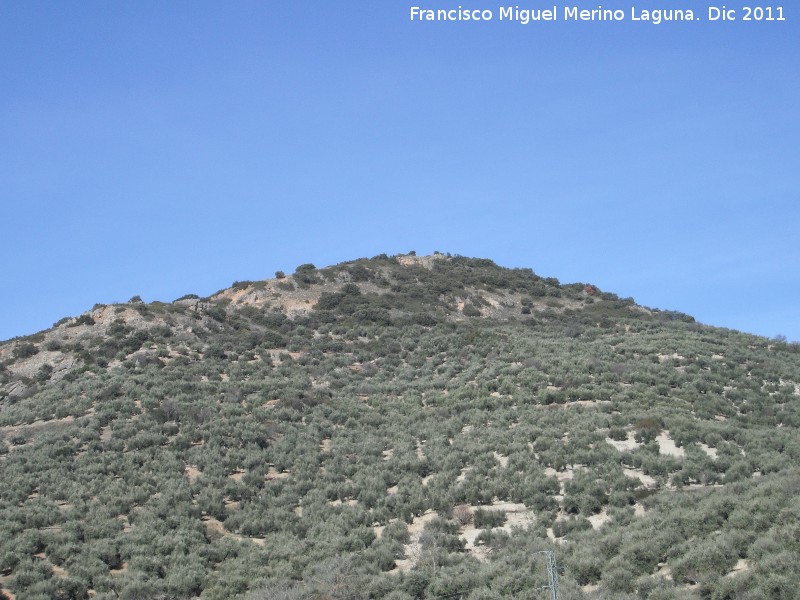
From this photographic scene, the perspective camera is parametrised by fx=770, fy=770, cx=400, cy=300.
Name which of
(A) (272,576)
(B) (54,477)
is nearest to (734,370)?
(A) (272,576)

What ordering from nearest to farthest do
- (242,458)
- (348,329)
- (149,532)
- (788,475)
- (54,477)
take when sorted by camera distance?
(788,475) < (149,532) < (54,477) < (242,458) < (348,329)

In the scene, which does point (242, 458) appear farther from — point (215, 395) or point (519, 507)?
Answer: point (519, 507)

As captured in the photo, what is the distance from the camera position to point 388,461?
28.9m

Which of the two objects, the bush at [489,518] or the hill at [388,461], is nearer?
the hill at [388,461]

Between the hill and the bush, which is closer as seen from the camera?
the hill

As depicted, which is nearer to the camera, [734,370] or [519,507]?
[519,507]

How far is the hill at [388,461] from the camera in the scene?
19.0 meters

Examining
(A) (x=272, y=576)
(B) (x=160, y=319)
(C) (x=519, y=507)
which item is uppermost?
(B) (x=160, y=319)

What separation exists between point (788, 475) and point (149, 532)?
17.9 m

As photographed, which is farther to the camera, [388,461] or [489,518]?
[388,461]

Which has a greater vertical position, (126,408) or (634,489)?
(126,408)

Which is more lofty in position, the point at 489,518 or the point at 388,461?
the point at 388,461

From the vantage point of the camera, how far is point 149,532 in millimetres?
22500

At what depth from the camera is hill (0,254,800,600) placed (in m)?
19.0
